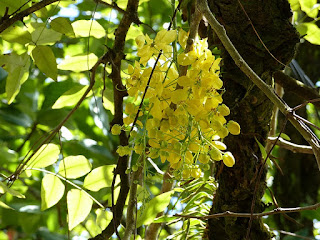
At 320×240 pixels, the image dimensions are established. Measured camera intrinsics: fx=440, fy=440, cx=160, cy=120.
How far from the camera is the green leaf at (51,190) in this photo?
2.64 feet

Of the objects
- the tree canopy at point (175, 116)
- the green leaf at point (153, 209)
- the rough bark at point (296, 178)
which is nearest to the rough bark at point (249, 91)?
the tree canopy at point (175, 116)

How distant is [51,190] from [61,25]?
0.99 feet

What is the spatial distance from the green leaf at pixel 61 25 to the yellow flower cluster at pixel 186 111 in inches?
8.6

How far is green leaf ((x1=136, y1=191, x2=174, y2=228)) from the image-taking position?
71 centimetres

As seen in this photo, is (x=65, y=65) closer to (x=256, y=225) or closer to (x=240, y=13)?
(x=240, y=13)

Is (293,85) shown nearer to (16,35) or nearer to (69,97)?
(69,97)

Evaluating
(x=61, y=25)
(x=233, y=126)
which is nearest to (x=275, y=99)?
(x=233, y=126)

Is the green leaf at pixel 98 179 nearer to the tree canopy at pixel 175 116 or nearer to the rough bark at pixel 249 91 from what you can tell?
the tree canopy at pixel 175 116

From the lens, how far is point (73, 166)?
848mm

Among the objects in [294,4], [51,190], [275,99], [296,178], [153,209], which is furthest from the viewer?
[296,178]

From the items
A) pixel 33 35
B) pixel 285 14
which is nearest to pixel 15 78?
pixel 33 35

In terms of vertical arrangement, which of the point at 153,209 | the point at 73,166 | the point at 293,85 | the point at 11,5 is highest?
the point at 11,5

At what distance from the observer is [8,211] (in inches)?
42.3

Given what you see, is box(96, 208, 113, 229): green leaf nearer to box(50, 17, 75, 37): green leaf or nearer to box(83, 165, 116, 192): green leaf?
box(83, 165, 116, 192): green leaf
